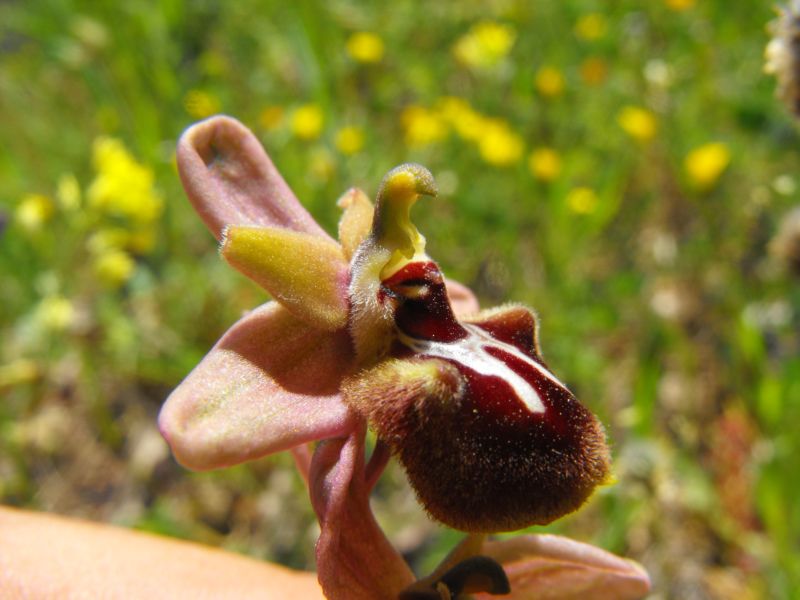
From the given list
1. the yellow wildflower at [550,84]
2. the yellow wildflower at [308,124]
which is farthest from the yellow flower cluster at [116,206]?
the yellow wildflower at [550,84]

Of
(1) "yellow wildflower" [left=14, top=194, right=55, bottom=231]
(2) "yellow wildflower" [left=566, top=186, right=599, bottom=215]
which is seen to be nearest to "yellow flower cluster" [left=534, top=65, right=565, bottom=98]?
(2) "yellow wildflower" [left=566, top=186, right=599, bottom=215]

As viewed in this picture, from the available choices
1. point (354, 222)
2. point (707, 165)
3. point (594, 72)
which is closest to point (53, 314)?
point (354, 222)

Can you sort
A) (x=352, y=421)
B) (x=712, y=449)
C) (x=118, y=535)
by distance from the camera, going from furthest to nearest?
(x=712, y=449)
(x=118, y=535)
(x=352, y=421)

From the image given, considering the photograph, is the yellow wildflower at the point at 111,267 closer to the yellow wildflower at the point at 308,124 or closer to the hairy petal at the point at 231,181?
the yellow wildflower at the point at 308,124

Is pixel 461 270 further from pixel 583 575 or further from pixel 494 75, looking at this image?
pixel 583 575

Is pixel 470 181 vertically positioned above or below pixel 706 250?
above

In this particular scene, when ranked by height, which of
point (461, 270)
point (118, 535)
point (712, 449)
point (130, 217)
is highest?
point (130, 217)

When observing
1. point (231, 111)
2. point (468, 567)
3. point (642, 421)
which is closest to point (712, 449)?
point (642, 421)
